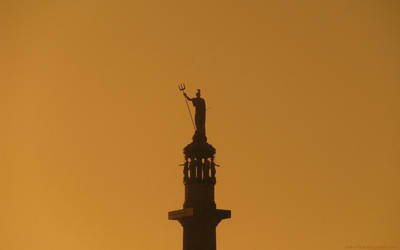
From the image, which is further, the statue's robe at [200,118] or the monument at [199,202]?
the statue's robe at [200,118]

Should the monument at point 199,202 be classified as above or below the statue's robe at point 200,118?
below

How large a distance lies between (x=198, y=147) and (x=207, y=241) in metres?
3.92

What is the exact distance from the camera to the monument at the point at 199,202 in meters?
16.7

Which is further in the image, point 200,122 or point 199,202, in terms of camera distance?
point 200,122

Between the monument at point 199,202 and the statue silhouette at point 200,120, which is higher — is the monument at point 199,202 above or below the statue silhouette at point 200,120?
below

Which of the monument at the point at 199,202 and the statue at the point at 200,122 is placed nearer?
the monument at the point at 199,202

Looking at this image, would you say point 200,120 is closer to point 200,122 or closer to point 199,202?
point 200,122

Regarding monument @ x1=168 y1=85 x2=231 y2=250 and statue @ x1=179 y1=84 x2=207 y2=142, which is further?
statue @ x1=179 y1=84 x2=207 y2=142

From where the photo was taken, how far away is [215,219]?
55.8 ft

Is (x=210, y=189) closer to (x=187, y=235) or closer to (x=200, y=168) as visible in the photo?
(x=200, y=168)

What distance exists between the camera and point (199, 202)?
1736cm

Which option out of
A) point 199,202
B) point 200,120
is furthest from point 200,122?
point 199,202

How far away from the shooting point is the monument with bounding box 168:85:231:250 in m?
16.7

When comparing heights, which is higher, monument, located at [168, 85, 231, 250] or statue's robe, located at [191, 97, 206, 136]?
statue's robe, located at [191, 97, 206, 136]
